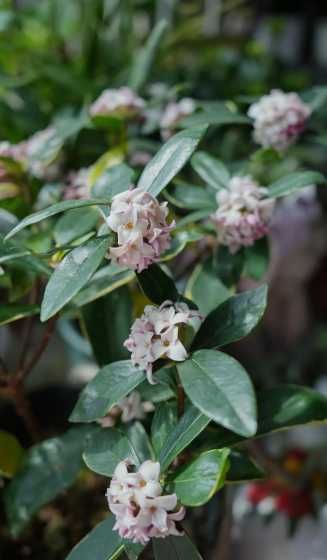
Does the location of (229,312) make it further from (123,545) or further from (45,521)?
(45,521)

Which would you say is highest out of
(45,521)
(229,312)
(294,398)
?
(229,312)

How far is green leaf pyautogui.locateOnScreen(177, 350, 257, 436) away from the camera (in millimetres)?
393

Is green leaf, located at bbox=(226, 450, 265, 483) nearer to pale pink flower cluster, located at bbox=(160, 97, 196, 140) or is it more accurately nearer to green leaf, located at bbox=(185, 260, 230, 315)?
green leaf, located at bbox=(185, 260, 230, 315)

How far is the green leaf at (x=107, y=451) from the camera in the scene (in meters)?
0.48

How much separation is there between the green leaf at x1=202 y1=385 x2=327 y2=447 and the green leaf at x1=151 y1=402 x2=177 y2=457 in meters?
0.05

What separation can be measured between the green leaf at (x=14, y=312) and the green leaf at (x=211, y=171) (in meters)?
0.21

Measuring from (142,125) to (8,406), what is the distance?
409mm

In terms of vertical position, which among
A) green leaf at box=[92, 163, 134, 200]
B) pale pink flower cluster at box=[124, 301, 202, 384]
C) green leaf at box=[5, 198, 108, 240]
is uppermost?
green leaf at box=[5, 198, 108, 240]

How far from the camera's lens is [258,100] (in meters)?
0.77

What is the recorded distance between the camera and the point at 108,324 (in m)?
0.62

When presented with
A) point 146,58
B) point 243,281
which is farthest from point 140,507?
point 243,281

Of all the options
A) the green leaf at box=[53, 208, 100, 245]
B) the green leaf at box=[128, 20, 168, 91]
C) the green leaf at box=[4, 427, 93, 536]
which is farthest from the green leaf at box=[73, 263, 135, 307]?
the green leaf at box=[128, 20, 168, 91]

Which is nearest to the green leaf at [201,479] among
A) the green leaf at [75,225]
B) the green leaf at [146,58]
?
the green leaf at [75,225]

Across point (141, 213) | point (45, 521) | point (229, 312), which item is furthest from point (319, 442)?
point (141, 213)
